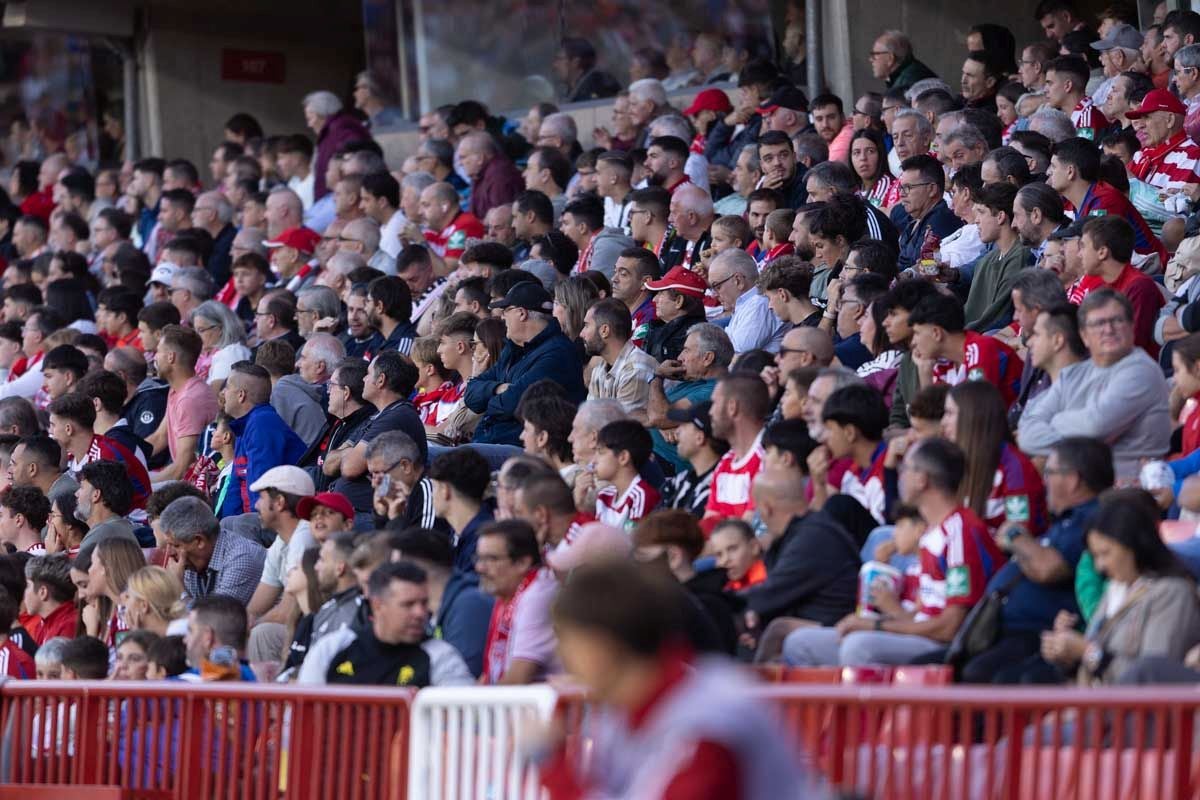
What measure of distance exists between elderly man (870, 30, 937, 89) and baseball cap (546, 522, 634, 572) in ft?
24.2

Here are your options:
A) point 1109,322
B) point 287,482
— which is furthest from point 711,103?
point 1109,322

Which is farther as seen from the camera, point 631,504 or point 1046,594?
point 631,504

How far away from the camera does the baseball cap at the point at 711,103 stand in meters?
14.9

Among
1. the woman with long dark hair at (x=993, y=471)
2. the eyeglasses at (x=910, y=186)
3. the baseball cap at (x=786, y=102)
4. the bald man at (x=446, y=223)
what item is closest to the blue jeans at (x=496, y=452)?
the eyeglasses at (x=910, y=186)

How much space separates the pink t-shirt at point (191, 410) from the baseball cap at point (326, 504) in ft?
8.81

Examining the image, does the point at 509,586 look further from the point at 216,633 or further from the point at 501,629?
the point at 216,633

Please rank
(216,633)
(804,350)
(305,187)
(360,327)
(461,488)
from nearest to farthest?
(216,633) < (461,488) < (804,350) < (360,327) < (305,187)

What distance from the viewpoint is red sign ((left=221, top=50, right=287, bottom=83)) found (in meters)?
22.2

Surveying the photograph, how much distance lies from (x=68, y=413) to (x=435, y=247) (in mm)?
3234

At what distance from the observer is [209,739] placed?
6.64 m

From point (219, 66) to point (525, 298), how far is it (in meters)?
12.6

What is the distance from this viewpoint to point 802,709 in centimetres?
528

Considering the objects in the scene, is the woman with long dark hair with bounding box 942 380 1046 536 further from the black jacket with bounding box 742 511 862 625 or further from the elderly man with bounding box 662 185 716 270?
the elderly man with bounding box 662 185 716 270

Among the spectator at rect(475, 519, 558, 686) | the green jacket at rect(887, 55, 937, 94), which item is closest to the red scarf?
the spectator at rect(475, 519, 558, 686)
